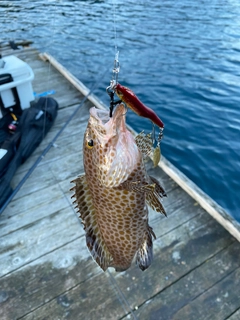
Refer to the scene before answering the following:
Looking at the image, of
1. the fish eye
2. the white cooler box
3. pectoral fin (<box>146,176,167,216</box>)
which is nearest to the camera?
the fish eye

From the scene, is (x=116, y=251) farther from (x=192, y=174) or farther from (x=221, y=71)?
(x=221, y=71)

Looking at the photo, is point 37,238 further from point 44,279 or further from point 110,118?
point 110,118

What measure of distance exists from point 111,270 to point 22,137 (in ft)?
10.1

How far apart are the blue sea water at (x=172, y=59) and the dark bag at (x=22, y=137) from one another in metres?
1.54

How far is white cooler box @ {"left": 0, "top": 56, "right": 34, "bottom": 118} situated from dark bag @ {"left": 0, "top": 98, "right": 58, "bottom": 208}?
23 centimetres

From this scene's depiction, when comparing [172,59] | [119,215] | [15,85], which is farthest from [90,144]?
[172,59]

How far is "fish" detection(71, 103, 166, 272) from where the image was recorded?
2.10 metres

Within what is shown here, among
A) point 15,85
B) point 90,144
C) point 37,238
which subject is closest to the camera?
point 90,144

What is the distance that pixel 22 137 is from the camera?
5809 mm

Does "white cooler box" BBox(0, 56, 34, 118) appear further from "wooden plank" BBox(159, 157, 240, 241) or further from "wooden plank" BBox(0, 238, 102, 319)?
"wooden plank" BBox(0, 238, 102, 319)

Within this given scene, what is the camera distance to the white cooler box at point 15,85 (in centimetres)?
599

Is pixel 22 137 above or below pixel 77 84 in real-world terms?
above

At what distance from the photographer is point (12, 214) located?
4758mm

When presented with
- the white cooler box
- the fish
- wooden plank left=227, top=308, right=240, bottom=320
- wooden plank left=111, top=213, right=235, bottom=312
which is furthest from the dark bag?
wooden plank left=227, top=308, right=240, bottom=320
